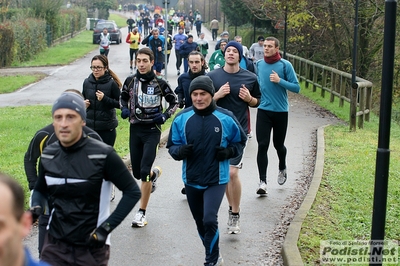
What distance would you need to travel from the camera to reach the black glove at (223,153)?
252 inches

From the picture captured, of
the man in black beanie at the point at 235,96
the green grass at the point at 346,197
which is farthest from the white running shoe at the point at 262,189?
the man in black beanie at the point at 235,96

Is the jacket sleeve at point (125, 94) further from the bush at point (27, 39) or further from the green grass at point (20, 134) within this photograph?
the bush at point (27, 39)

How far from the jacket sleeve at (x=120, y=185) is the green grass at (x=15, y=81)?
21294 millimetres

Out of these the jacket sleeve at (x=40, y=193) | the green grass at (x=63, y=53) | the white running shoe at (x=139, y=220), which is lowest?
the green grass at (x=63, y=53)

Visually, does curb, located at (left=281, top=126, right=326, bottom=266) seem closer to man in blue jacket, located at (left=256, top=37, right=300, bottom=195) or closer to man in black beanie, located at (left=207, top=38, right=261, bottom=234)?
man in black beanie, located at (left=207, top=38, right=261, bottom=234)

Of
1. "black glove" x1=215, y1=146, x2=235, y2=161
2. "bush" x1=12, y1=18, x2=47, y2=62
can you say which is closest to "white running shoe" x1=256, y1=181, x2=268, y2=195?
"black glove" x1=215, y1=146, x2=235, y2=161

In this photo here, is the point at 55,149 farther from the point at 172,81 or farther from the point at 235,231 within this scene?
the point at 172,81

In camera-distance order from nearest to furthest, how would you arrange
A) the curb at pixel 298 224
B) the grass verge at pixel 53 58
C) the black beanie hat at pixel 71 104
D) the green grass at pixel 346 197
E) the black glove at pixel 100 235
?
the black glove at pixel 100 235, the black beanie hat at pixel 71 104, the curb at pixel 298 224, the green grass at pixel 346 197, the grass verge at pixel 53 58

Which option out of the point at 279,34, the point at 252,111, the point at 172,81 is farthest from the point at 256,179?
the point at 279,34

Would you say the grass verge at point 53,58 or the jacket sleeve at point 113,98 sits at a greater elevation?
the jacket sleeve at point 113,98

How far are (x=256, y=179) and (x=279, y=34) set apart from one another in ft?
90.8

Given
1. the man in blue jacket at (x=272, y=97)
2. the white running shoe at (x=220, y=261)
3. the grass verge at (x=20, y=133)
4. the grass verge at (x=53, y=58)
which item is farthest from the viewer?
the grass verge at (x=53, y=58)

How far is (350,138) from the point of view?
14758 millimetres

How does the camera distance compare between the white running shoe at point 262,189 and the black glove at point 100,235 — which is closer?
the black glove at point 100,235
